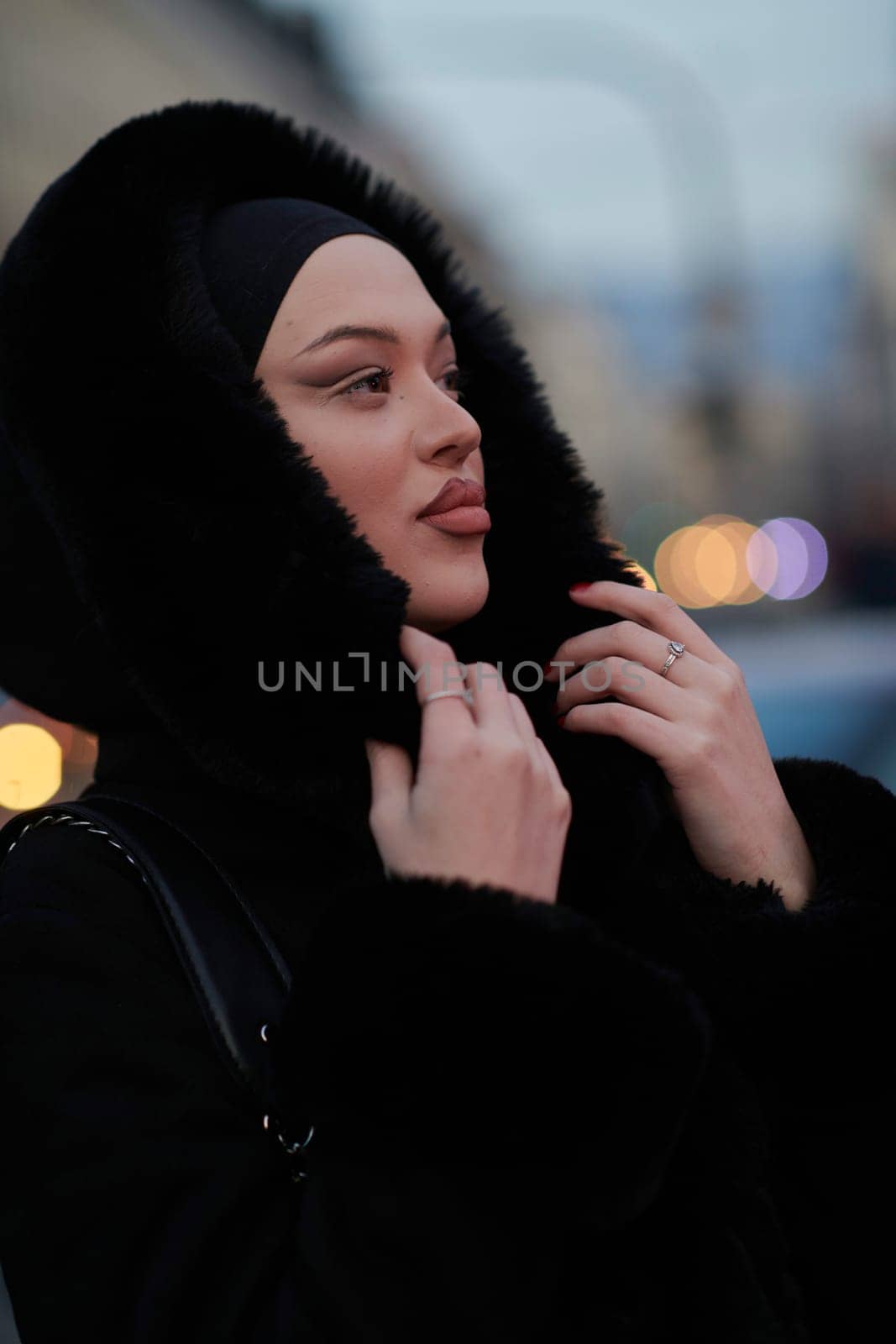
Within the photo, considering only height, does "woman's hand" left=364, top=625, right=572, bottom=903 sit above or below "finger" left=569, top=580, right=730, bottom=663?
below

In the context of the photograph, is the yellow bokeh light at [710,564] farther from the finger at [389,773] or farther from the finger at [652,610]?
the finger at [389,773]

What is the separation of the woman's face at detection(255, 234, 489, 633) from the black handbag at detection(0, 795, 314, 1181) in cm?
46

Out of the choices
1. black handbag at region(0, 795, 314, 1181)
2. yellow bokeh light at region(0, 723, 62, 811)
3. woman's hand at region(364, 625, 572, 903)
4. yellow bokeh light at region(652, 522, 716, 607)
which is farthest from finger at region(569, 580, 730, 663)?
yellow bokeh light at region(652, 522, 716, 607)

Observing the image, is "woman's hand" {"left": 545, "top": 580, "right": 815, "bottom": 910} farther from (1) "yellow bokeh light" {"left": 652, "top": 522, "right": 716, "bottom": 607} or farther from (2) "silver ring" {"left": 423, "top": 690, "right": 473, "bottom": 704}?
(1) "yellow bokeh light" {"left": 652, "top": 522, "right": 716, "bottom": 607}

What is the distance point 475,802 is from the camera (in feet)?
3.67

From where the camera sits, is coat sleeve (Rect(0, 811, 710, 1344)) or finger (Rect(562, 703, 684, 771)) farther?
finger (Rect(562, 703, 684, 771))

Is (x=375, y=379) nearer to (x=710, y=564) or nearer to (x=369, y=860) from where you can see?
(x=369, y=860)

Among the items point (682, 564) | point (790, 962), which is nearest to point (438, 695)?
point (790, 962)

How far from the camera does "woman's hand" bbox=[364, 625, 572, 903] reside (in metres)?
1.11

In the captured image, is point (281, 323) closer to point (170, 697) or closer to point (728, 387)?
point (170, 697)

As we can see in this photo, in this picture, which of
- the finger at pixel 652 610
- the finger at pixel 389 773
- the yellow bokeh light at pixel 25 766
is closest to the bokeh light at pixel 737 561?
the yellow bokeh light at pixel 25 766

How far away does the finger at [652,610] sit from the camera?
153 centimetres

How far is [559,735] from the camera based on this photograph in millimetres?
1512

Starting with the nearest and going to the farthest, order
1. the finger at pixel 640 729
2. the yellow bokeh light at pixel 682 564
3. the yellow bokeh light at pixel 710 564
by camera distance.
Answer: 1. the finger at pixel 640 729
2. the yellow bokeh light at pixel 682 564
3. the yellow bokeh light at pixel 710 564
